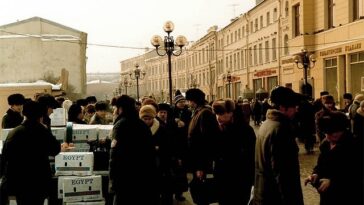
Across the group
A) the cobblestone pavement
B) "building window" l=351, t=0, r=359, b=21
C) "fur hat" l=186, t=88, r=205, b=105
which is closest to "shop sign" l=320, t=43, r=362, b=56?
"building window" l=351, t=0, r=359, b=21

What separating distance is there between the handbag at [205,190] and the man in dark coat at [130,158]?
0.72 m

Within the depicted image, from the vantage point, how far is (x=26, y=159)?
20.4 feet

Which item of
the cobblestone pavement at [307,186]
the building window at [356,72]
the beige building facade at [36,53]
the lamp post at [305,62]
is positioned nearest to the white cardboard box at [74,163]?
the cobblestone pavement at [307,186]

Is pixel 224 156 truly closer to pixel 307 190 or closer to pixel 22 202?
pixel 22 202

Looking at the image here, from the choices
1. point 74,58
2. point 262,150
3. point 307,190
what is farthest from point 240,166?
point 74,58

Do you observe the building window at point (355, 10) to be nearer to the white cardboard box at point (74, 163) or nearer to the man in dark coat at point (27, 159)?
the white cardboard box at point (74, 163)

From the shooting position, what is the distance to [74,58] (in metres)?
45.2

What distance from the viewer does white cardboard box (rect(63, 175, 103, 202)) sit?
7469mm

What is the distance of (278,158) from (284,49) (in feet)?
116

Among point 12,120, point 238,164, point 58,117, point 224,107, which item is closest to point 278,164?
point 238,164

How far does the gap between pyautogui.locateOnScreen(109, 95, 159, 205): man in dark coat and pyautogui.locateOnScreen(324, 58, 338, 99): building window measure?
23222mm

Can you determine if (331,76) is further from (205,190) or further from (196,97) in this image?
(205,190)

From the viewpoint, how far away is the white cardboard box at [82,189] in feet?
24.5

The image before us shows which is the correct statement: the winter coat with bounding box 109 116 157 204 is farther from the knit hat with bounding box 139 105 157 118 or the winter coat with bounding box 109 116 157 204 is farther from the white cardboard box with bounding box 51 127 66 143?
the white cardboard box with bounding box 51 127 66 143
